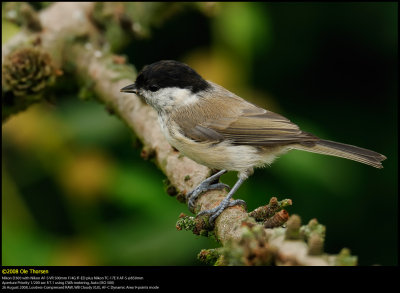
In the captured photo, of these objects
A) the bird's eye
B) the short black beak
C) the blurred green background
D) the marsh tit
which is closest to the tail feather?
the marsh tit

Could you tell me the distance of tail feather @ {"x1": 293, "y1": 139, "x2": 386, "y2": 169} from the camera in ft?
9.02

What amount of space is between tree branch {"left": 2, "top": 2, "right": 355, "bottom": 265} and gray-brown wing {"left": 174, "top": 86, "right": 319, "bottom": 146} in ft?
0.60

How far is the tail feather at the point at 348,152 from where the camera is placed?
2.75 m

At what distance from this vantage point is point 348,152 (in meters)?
2.81

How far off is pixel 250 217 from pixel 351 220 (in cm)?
154

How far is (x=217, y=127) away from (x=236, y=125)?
11 centimetres

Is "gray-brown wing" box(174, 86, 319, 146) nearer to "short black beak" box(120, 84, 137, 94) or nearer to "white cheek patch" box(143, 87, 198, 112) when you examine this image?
"white cheek patch" box(143, 87, 198, 112)

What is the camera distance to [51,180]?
3.69 m

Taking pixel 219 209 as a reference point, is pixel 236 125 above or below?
above

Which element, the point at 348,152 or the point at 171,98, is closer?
the point at 348,152

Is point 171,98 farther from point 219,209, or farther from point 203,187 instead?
point 219,209

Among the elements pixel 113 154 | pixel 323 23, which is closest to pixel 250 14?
pixel 323 23

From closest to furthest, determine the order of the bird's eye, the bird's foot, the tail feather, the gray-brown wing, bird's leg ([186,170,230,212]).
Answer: the bird's foot
bird's leg ([186,170,230,212])
the tail feather
the gray-brown wing
the bird's eye

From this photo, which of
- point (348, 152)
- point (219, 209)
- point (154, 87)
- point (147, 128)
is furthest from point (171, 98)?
point (348, 152)
